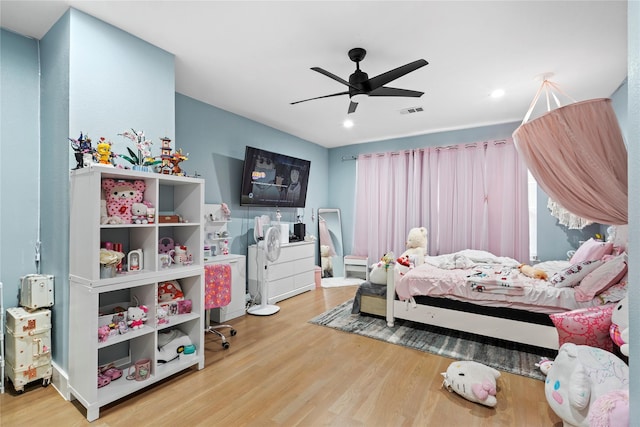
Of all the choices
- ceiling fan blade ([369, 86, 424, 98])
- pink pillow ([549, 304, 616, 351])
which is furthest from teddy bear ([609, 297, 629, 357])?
ceiling fan blade ([369, 86, 424, 98])

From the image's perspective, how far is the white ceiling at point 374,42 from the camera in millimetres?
2133

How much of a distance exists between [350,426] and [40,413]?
6.82 feet

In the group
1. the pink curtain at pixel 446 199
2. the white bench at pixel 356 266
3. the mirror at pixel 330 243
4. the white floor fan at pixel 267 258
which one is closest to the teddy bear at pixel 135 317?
the white floor fan at pixel 267 258

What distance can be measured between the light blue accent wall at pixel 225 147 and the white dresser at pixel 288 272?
401mm

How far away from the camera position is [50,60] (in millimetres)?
2338

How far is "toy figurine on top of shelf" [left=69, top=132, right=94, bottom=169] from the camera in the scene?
6.66ft

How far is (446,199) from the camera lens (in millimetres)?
5199

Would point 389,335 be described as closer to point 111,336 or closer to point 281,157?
point 111,336

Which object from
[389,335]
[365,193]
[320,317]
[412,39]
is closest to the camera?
[412,39]

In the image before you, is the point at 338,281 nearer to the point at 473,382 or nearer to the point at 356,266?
the point at 356,266

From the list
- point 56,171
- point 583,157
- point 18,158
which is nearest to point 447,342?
point 583,157

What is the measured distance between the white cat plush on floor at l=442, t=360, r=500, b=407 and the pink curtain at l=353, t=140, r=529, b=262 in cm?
302

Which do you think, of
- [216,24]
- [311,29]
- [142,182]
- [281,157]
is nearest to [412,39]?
[311,29]

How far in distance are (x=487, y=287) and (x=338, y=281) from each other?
10.4ft
